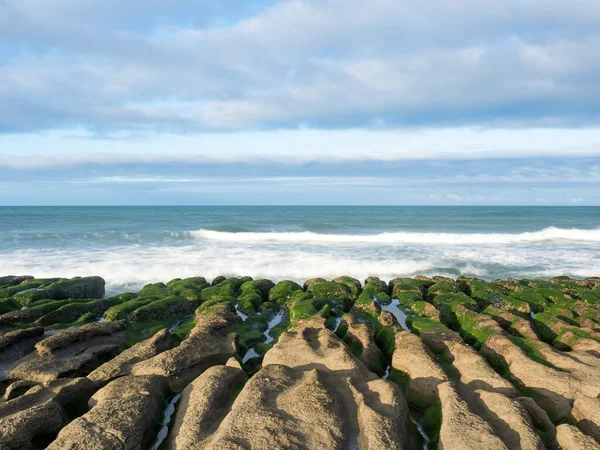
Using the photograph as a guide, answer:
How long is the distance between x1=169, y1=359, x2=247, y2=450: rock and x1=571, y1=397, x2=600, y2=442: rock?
419 cm

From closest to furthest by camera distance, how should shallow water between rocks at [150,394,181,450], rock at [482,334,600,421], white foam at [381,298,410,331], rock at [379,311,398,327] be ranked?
1. shallow water between rocks at [150,394,181,450]
2. rock at [482,334,600,421]
3. rock at [379,311,398,327]
4. white foam at [381,298,410,331]

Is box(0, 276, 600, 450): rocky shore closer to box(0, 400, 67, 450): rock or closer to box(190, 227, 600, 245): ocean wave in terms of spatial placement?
box(0, 400, 67, 450): rock

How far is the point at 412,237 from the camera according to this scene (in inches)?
1394

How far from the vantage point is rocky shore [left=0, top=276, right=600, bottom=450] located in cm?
422

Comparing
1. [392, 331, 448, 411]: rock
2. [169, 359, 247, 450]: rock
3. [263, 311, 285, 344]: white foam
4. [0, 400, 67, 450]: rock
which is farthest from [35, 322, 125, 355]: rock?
[392, 331, 448, 411]: rock

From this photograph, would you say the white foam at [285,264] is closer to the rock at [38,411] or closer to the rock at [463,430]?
the rock at [38,411]

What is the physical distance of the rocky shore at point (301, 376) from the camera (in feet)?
13.9

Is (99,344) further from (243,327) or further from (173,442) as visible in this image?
(173,442)

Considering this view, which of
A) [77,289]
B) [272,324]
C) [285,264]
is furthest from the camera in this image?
[285,264]

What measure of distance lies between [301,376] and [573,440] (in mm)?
3093

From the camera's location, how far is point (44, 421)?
178 inches

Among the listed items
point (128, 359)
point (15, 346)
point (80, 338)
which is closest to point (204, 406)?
point (128, 359)

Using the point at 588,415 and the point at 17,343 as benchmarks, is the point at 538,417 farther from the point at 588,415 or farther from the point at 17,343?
the point at 17,343

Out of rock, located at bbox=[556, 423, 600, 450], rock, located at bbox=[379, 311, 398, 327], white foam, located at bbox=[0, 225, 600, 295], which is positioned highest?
rock, located at bbox=[556, 423, 600, 450]
